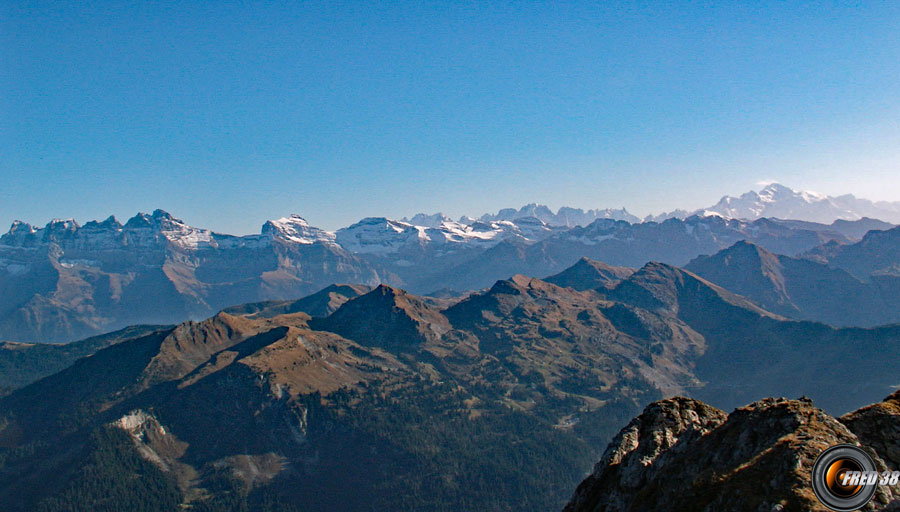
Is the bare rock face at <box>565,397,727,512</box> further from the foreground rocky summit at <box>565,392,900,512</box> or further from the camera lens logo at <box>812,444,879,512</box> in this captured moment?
the camera lens logo at <box>812,444,879,512</box>

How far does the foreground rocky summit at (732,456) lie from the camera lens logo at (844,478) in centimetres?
118

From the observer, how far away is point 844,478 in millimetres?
37125

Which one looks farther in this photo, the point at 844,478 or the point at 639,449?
the point at 639,449

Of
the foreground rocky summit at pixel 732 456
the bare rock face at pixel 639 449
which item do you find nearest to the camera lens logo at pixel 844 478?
the foreground rocky summit at pixel 732 456

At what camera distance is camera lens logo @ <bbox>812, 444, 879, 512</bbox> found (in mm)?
36812

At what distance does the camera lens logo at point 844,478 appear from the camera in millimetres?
36812

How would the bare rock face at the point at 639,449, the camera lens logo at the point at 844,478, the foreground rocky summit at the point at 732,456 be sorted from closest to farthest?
the camera lens logo at the point at 844,478 < the foreground rocky summit at the point at 732,456 < the bare rock face at the point at 639,449

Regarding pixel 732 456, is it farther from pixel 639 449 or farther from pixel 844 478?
pixel 844 478

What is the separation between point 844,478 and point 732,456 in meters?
14.9

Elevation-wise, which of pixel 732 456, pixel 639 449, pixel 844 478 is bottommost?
pixel 639 449

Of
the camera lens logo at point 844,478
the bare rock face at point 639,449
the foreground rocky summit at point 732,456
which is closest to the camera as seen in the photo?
the camera lens logo at point 844,478

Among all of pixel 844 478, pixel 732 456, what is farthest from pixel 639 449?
pixel 844 478

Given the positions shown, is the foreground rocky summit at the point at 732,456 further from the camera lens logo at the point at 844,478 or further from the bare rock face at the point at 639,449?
the camera lens logo at the point at 844,478

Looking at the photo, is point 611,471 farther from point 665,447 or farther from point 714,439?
point 714,439
